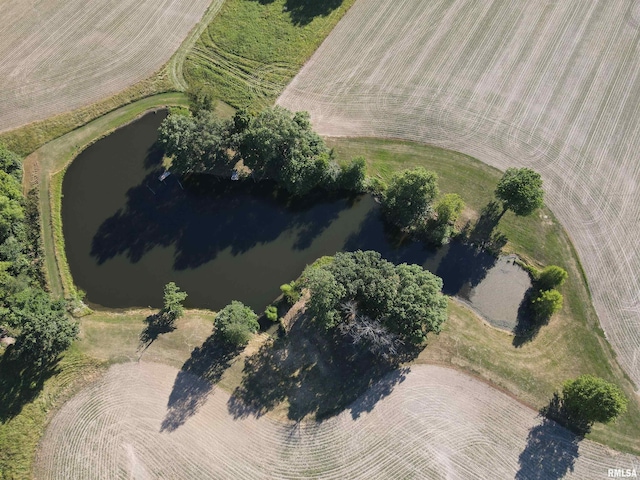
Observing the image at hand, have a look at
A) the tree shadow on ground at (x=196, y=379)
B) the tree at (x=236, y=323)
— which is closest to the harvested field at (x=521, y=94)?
the tree at (x=236, y=323)

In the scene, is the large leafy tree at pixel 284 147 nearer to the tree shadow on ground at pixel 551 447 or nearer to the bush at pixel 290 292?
the bush at pixel 290 292

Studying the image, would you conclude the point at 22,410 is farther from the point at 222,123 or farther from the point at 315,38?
the point at 315,38

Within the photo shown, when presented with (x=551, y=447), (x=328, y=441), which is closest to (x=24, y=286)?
(x=328, y=441)

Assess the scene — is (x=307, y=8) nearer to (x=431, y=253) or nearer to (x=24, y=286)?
(x=431, y=253)

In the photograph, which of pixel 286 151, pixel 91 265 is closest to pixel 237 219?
pixel 286 151

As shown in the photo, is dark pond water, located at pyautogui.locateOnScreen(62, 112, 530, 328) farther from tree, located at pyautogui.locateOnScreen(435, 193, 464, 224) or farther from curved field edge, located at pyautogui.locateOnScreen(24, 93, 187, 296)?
tree, located at pyautogui.locateOnScreen(435, 193, 464, 224)
